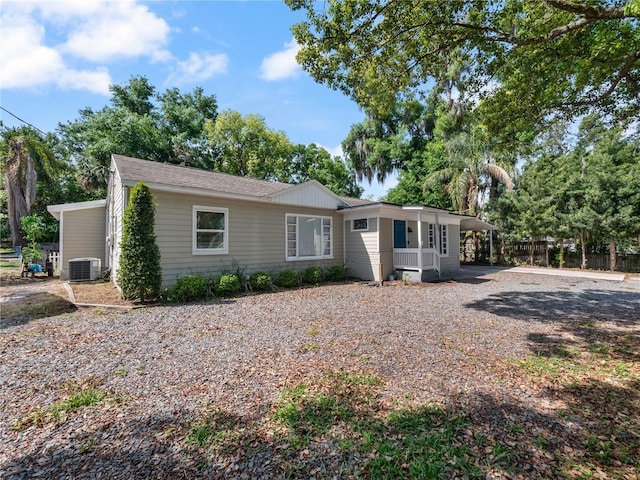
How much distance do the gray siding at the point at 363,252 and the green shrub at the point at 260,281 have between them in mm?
4199

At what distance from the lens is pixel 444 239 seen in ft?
50.7

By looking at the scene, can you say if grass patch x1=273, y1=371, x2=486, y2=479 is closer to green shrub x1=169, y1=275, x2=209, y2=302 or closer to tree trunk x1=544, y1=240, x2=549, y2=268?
green shrub x1=169, y1=275, x2=209, y2=302

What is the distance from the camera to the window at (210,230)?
8.85 meters

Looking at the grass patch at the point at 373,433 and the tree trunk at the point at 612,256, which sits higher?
the tree trunk at the point at 612,256

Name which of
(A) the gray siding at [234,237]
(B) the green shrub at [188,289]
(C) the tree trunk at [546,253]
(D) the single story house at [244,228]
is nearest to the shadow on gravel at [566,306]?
(D) the single story house at [244,228]

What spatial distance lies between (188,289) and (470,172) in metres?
17.8

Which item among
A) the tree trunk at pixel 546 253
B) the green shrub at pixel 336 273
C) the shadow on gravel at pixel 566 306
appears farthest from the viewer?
the tree trunk at pixel 546 253

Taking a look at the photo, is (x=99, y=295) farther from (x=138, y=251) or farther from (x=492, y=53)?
(x=492, y=53)

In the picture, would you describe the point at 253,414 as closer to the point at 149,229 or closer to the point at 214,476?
the point at 214,476

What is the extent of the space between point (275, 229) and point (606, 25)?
368 inches

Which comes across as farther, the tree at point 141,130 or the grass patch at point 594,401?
the tree at point 141,130

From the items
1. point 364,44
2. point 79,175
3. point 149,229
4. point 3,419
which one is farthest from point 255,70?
point 79,175

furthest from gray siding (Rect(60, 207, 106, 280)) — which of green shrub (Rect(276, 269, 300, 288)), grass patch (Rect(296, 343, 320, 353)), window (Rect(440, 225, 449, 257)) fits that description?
window (Rect(440, 225, 449, 257))

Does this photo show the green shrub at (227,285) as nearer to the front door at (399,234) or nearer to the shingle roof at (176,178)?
the shingle roof at (176,178)
